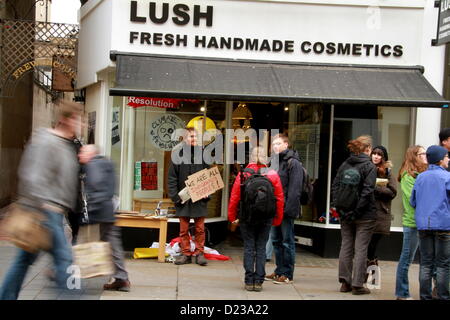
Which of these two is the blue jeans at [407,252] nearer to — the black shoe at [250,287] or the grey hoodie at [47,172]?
the black shoe at [250,287]

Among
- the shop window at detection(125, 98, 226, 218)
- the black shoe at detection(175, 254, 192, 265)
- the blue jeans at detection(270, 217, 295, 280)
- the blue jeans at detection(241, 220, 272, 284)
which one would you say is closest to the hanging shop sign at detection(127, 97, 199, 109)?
the shop window at detection(125, 98, 226, 218)

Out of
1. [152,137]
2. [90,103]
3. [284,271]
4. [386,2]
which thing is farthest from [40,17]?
[284,271]

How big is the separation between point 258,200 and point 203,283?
1524 millimetres

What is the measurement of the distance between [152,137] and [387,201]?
4.15 m

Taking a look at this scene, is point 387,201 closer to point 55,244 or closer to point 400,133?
point 400,133

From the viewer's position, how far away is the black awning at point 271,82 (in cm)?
833

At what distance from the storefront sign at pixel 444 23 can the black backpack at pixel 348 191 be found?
10.7ft

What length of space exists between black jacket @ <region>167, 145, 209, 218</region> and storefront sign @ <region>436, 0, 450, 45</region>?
13.7 ft

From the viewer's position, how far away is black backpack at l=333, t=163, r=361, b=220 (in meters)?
6.76

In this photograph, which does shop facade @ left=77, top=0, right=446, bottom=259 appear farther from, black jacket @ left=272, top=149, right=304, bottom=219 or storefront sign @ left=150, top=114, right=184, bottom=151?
black jacket @ left=272, top=149, right=304, bottom=219

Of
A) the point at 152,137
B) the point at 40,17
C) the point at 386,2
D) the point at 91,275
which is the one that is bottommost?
the point at 91,275

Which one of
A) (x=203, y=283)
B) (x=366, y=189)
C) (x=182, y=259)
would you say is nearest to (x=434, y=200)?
(x=366, y=189)

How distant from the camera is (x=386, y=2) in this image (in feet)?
30.7

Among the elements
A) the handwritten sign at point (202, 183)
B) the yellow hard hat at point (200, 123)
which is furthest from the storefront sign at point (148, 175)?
the handwritten sign at point (202, 183)
